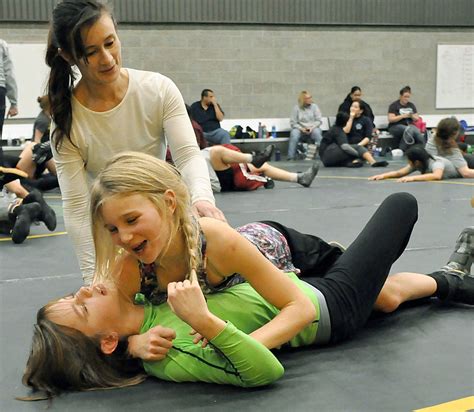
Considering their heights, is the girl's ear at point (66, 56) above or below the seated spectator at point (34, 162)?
above

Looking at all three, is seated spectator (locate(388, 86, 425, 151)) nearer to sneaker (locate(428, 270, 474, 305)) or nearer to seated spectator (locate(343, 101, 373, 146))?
seated spectator (locate(343, 101, 373, 146))

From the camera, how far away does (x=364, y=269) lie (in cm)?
285

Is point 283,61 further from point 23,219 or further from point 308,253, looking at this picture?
point 308,253

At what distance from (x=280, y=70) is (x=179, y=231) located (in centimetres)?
1193

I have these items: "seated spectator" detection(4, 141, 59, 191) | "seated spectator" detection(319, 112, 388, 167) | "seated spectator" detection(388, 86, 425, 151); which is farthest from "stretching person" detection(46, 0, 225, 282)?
"seated spectator" detection(388, 86, 425, 151)

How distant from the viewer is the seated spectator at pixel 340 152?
1120 centimetres

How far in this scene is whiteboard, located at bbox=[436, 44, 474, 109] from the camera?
49.4ft

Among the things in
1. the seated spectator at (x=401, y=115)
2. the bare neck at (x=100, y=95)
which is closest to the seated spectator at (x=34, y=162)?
the bare neck at (x=100, y=95)

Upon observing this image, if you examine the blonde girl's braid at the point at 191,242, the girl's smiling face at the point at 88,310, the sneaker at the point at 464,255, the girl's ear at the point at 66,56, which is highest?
the girl's ear at the point at 66,56

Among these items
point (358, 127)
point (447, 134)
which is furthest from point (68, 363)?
point (358, 127)

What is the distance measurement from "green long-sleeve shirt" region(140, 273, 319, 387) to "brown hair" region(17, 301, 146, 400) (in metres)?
0.10

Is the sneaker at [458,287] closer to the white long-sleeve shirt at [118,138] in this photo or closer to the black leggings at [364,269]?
the black leggings at [364,269]

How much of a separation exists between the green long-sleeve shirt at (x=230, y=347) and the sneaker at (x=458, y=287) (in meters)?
0.84

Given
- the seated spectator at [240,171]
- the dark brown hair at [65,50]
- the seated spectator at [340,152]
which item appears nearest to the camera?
the dark brown hair at [65,50]
